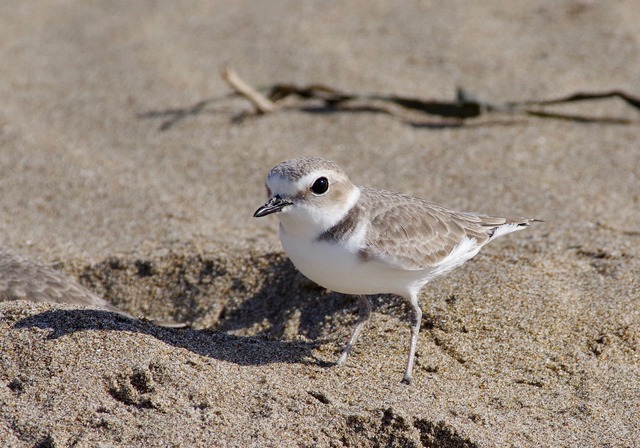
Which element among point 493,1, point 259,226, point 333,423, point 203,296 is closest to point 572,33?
point 493,1

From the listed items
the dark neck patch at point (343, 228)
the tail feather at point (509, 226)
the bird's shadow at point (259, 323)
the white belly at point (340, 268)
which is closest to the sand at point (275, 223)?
the bird's shadow at point (259, 323)

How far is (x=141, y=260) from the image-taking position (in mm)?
4703

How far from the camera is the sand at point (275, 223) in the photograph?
3164 millimetres

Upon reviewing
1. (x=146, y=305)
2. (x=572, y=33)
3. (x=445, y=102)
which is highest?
(x=572, y=33)

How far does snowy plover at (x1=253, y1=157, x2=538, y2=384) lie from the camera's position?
3.33m

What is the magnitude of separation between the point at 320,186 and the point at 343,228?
0.20 metres

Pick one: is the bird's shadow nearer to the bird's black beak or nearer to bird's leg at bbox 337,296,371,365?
bird's leg at bbox 337,296,371,365

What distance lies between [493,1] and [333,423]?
5875 millimetres

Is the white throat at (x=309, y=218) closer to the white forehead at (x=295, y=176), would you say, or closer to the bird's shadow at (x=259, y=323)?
the white forehead at (x=295, y=176)

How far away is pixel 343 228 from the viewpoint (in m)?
3.39

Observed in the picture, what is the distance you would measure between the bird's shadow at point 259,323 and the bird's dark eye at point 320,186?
0.78 meters

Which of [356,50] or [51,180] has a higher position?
[356,50]

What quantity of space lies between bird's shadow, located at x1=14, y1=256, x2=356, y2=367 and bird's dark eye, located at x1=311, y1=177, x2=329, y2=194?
2.56 feet

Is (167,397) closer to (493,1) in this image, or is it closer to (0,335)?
(0,335)
